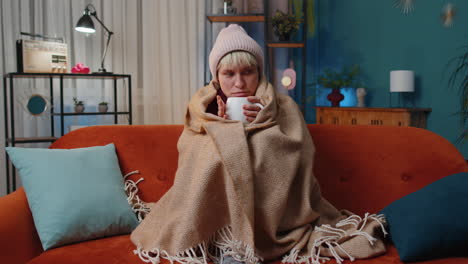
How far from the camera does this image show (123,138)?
5.69 feet

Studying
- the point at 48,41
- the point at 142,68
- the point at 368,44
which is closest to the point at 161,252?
the point at 48,41

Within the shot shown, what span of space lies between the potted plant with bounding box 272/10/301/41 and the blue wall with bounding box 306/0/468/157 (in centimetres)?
76

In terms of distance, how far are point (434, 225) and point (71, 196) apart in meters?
1.21

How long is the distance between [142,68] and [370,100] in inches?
99.7

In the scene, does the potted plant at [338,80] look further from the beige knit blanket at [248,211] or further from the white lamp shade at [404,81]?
the beige knit blanket at [248,211]

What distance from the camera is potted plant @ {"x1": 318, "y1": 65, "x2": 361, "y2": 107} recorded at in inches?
171

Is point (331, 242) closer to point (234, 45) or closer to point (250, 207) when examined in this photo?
point (250, 207)

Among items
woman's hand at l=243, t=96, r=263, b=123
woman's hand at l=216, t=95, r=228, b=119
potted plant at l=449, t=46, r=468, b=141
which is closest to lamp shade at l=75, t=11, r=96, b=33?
woman's hand at l=216, t=95, r=228, b=119

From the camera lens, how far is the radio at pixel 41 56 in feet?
9.69

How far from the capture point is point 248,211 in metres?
1.21

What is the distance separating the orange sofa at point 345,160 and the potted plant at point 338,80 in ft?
9.05

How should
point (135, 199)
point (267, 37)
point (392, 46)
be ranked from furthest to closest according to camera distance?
point (267, 37)
point (392, 46)
point (135, 199)

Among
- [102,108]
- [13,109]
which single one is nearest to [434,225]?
[102,108]

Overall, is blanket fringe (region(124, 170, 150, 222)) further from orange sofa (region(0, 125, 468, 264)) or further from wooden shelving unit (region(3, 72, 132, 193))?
wooden shelving unit (region(3, 72, 132, 193))
